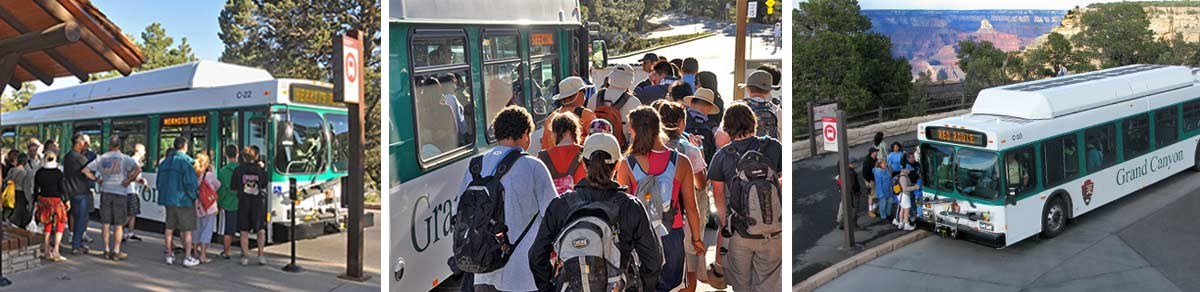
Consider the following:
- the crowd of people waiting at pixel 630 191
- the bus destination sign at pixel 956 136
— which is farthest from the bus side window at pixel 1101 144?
the crowd of people waiting at pixel 630 191

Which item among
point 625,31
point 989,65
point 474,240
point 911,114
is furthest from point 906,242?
point 474,240

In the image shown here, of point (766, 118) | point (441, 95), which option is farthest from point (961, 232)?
point (441, 95)

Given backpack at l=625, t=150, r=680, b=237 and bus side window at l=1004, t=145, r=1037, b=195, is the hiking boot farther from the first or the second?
bus side window at l=1004, t=145, r=1037, b=195

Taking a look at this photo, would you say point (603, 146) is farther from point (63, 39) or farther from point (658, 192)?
point (63, 39)

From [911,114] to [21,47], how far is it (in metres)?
4.75

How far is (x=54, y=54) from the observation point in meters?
4.76

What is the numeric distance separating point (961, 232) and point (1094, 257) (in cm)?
61

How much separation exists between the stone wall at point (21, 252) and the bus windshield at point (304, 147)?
1553mm

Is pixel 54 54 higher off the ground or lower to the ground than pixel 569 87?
higher

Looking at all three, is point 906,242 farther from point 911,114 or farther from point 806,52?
point 806,52

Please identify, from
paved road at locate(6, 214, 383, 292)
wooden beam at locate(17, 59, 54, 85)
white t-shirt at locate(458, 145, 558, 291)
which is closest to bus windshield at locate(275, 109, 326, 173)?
paved road at locate(6, 214, 383, 292)

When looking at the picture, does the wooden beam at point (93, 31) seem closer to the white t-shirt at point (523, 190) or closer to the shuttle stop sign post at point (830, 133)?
the white t-shirt at point (523, 190)

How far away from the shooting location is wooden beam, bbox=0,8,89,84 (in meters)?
4.51

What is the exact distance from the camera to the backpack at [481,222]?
8.66 feet
